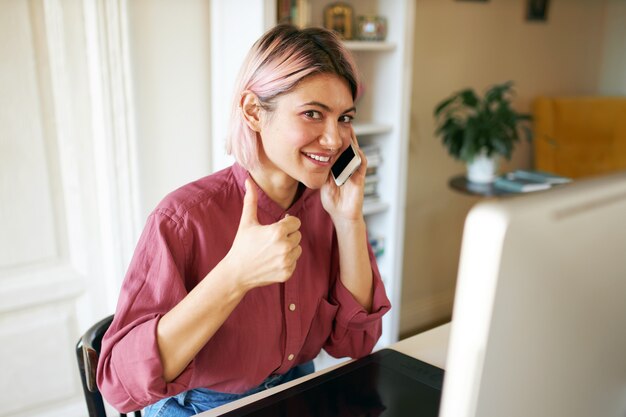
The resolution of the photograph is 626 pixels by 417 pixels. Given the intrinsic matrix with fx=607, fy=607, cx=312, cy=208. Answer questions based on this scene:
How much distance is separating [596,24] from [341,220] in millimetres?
3185

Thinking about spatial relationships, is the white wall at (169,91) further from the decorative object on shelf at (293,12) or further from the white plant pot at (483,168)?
the white plant pot at (483,168)

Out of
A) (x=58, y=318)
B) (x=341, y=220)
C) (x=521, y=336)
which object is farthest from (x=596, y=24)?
(x=521, y=336)

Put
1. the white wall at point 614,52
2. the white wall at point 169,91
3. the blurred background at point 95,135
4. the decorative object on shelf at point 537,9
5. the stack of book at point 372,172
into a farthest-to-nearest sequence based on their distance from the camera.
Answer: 1. the white wall at point 614,52
2. the decorative object on shelf at point 537,9
3. the stack of book at point 372,172
4. the white wall at point 169,91
5. the blurred background at point 95,135

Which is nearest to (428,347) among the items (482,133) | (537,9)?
(482,133)

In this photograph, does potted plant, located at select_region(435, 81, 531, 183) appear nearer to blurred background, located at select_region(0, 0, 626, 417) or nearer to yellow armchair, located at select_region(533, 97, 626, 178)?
blurred background, located at select_region(0, 0, 626, 417)

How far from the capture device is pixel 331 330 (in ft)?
4.37

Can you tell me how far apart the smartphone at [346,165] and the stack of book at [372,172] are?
1233 millimetres

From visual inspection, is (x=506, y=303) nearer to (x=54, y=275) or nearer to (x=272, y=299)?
(x=272, y=299)

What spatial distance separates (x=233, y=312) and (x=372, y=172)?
152 cm

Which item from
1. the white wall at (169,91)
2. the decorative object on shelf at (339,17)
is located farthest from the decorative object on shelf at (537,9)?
the white wall at (169,91)

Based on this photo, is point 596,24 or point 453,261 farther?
point 596,24

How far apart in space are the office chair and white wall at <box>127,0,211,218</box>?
3.45ft

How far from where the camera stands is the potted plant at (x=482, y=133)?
273 centimetres

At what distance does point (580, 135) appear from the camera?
3396 mm
